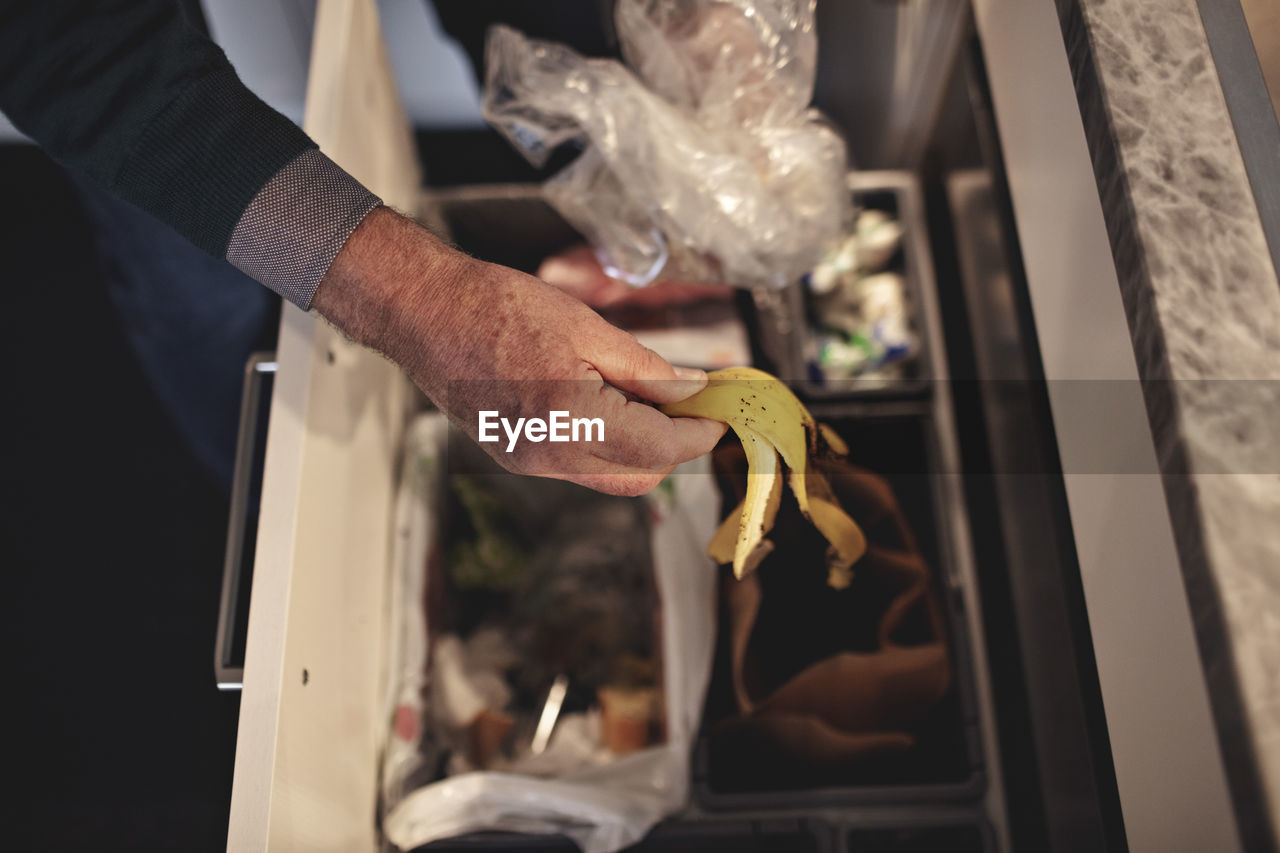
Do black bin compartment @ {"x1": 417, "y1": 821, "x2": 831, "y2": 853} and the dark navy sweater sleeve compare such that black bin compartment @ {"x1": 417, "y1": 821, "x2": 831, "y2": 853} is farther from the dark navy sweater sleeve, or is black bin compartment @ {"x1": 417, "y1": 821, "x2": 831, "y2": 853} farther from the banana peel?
the dark navy sweater sleeve

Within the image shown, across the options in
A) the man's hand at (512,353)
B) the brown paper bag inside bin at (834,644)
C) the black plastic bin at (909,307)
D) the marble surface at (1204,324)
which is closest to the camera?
the marble surface at (1204,324)

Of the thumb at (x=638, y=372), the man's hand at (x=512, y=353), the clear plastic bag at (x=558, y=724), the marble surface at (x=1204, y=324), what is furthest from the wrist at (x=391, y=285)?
the marble surface at (x=1204, y=324)

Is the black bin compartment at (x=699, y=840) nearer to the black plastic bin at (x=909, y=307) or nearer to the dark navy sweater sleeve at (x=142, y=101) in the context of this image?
the black plastic bin at (x=909, y=307)

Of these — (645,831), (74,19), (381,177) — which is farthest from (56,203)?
(645,831)

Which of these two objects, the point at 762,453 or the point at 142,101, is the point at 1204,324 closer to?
the point at 762,453

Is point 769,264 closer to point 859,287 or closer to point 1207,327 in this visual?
point 859,287

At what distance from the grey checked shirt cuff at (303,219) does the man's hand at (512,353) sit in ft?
0.04

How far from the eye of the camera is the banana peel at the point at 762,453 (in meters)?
0.60

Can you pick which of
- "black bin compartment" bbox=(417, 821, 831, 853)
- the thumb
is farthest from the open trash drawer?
the thumb

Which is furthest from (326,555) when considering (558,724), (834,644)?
(834,644)

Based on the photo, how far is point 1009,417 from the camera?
2.71 feet

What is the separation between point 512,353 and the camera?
1.95 feet

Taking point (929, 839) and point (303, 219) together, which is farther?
point (929, 839)

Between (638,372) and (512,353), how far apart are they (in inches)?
3.9
